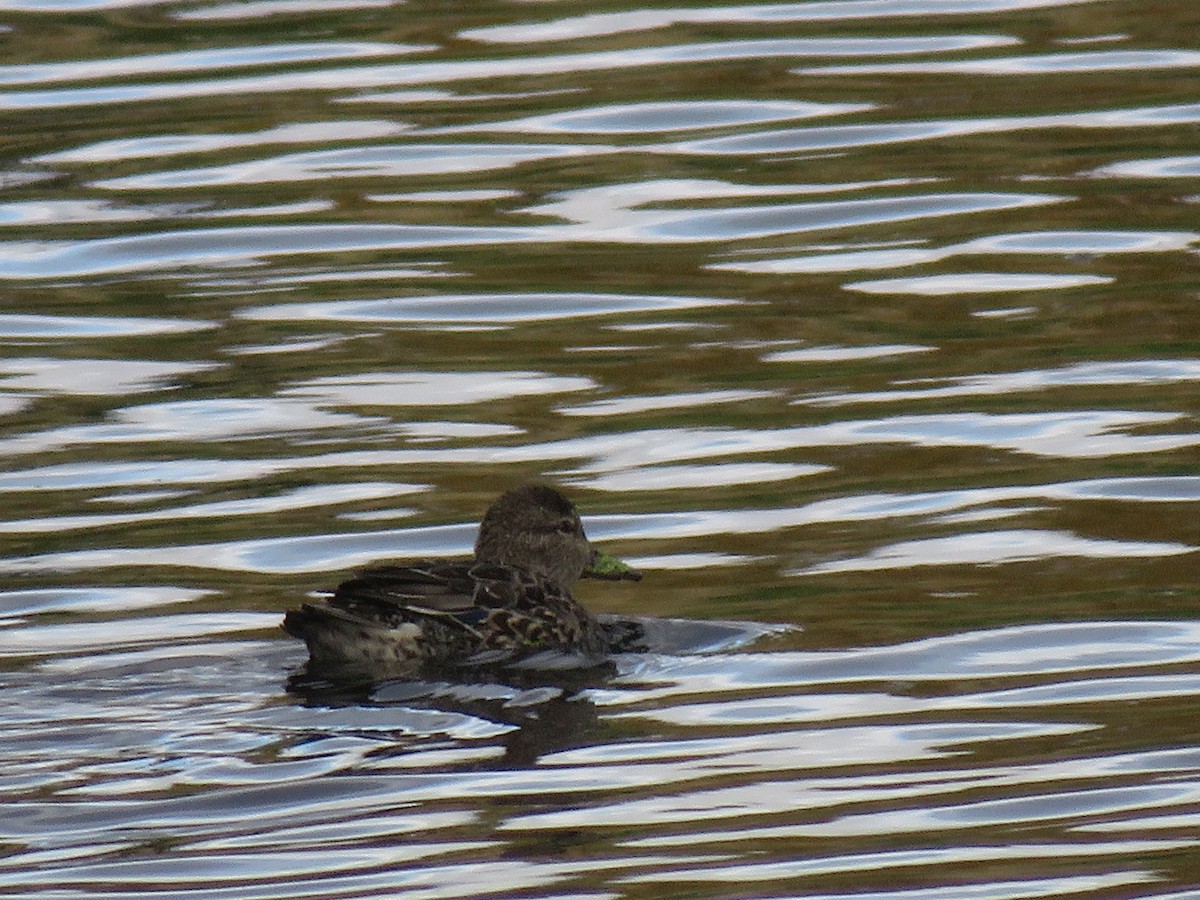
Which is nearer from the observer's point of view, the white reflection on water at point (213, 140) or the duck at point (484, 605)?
the duck at point (484, 605)

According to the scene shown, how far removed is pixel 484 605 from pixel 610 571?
65 centimetres

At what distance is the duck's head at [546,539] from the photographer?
9117mm

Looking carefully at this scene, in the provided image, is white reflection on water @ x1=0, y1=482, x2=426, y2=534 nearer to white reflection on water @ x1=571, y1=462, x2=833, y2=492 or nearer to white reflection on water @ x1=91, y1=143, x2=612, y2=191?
white reflection on water @ x1=571, y1=462, x2=833, y2=492

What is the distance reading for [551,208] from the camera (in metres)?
13.8

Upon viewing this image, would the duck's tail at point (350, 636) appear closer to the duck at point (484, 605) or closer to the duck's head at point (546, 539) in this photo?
the duck at point (484, 605)

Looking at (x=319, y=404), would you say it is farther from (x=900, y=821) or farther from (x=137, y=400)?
(x=900, y=821)

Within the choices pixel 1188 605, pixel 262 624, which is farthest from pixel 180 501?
pixel 1188 605

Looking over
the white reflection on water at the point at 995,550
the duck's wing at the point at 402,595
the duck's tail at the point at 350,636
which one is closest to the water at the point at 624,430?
the white reflection on water at the point at 995,550

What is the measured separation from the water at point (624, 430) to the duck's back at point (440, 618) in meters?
0.24

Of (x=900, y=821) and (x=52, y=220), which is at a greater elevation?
(x=52, y=220)

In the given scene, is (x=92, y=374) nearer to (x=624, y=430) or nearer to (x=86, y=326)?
(x=86, y=326)

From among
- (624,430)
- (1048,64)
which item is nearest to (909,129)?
(1048,64)

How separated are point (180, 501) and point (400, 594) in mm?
1902


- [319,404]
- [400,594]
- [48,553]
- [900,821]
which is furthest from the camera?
[319,404]
